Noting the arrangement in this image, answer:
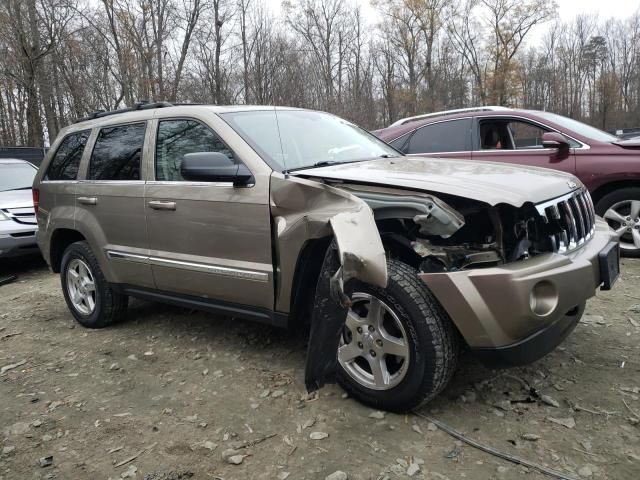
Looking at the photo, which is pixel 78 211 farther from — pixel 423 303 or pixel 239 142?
pixel 423 303

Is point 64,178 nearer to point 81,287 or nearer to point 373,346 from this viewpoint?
point 81,287

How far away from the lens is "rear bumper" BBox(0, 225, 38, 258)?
21.9ft

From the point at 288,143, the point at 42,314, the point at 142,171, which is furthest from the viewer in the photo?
the point at 42,314

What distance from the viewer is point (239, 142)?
310 centimetres

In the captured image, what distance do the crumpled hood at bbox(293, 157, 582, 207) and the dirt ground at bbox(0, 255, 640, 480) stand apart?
1.10m

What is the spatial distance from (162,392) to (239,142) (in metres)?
1.63

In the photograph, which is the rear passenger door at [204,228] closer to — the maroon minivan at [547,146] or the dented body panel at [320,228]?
the dented body panel at [320,228]

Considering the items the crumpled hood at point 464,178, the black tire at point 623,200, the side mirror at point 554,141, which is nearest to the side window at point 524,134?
the side mirror at point 554,141

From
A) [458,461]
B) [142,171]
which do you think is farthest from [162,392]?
Answer: [458,461]

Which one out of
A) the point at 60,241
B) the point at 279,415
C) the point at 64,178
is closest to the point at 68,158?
the point at 64,178

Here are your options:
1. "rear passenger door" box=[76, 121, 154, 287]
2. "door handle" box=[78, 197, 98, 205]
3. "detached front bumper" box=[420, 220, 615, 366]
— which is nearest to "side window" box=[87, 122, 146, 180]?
"rear passenger door" box=[76, 121, 154, 287]

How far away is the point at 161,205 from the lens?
11.2 feet

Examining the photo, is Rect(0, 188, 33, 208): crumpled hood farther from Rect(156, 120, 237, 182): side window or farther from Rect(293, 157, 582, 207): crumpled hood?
Rect(293, 157, 582, 207): crumpled hood

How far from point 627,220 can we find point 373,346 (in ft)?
13.2
